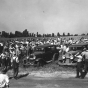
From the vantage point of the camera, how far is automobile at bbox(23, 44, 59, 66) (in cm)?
1519

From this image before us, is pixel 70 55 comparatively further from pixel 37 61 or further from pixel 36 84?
pixel 36 84

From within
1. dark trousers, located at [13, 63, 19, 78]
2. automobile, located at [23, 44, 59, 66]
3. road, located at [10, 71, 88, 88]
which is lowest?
road, located at [10, 71, 88, 88]

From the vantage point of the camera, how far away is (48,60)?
666 inches

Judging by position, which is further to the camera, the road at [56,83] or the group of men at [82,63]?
the group of men at [82,63]

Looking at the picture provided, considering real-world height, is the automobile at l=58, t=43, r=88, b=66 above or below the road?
above

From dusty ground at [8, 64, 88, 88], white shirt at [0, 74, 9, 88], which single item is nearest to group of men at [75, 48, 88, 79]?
dusty ground at [8, 64, 88, 88]

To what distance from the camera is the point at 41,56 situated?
52.6 feet

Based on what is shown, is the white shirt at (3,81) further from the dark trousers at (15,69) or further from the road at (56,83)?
the dark trousers at (15,69)

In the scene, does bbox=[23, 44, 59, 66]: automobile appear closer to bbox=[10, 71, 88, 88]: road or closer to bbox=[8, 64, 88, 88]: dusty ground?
bbox=[8, 64, 88, 88]: dusty ground

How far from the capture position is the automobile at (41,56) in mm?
15188

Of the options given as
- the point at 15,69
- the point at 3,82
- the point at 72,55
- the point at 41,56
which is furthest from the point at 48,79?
the point at 3,82

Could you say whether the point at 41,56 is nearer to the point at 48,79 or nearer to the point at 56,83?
the point at 48,79

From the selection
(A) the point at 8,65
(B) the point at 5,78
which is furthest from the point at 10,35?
(B) the point at 5,78

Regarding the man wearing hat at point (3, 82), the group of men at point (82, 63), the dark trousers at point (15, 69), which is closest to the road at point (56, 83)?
the group of men at point (82, 63)
